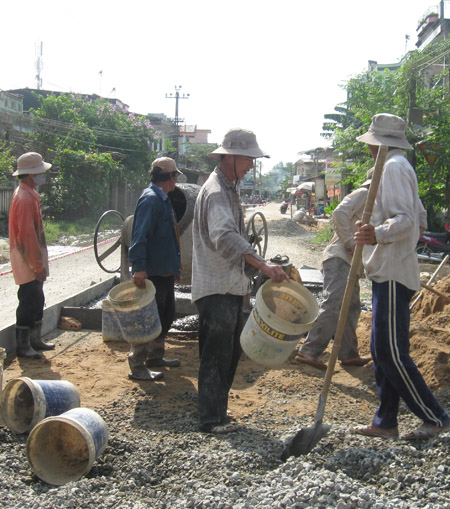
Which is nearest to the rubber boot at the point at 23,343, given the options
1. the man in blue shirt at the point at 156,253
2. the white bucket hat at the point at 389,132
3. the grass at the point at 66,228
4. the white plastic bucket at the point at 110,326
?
the white plastic bucket at the point at 110,326

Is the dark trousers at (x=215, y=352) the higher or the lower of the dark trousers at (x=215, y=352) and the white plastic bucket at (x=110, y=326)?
the higher

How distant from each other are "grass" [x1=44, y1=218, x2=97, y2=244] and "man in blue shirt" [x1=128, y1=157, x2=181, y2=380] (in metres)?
15.0

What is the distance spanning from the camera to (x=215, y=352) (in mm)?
3768

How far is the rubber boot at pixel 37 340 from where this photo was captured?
580 centimetres

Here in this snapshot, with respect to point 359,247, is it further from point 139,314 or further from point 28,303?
point 28,303

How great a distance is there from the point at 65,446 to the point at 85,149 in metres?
27.8

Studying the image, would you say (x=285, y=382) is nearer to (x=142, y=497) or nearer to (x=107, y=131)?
(x=142, y=497)

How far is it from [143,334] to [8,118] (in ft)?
85.0

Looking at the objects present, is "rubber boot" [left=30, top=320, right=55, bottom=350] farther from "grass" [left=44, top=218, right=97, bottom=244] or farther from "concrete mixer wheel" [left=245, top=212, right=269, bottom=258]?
"grass" [left=44, top=218, right=97, bottom=244]

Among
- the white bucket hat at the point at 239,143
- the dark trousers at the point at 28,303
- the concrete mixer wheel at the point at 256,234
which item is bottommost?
the dark trousers at the point at 28,303

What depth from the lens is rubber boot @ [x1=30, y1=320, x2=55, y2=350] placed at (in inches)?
228

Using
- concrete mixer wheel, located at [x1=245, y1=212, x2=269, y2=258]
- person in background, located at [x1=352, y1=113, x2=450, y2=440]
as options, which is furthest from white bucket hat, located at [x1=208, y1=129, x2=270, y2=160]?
concrete mixer wheel, located at [x1=245, y1=212, x2=269, y2=258]

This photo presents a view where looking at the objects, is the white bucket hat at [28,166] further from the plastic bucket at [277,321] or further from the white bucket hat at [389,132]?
the white bucket hat at [389,132]

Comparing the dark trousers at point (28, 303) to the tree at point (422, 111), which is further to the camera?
the tree at point (422, 111)
